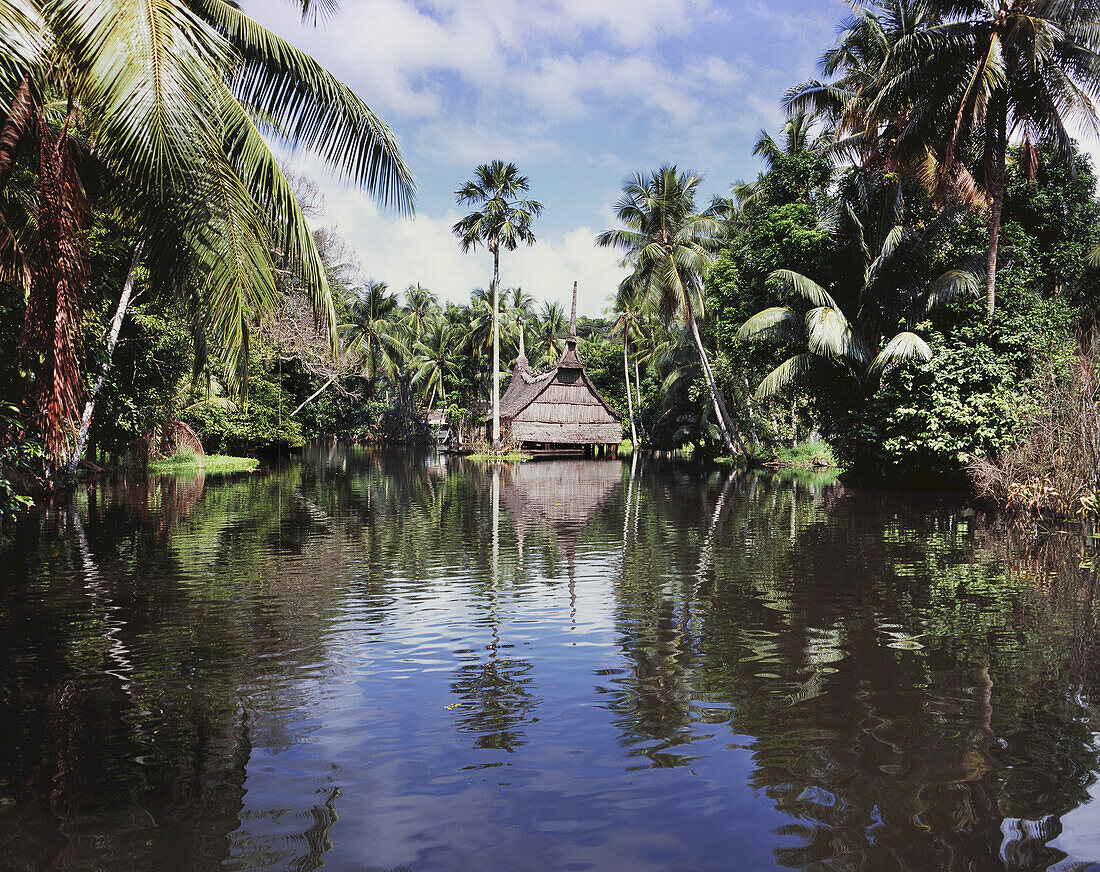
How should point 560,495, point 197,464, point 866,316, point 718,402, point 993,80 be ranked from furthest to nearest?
point 718,402 → point 197,464 → point 866,316 → point 560,495 → point 993,80

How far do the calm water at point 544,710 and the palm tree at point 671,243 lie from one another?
25169 mm

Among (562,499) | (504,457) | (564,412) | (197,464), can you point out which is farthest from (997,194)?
(564,412)

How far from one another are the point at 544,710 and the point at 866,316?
22.6 metres

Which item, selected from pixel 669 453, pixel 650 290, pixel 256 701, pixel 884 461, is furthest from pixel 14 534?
pixel 669 453

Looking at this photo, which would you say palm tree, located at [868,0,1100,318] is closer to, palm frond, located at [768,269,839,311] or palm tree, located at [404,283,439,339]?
palm frond, located at [768,269,839,311]

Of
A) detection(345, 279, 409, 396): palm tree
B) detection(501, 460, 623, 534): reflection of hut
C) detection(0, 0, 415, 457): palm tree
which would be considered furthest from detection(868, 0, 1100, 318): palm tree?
detection(345, 279, 409, 396): palm tree

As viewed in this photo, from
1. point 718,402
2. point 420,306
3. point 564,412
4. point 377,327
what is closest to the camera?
point 718,402

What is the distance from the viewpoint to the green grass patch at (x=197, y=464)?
89.3ft

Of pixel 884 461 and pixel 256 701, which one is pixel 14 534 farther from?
pixel 884 461

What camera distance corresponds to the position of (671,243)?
36.7 m

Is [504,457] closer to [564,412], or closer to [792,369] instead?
[564,412]

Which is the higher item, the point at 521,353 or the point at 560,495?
the point at 521,353

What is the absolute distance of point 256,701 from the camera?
18.1ft

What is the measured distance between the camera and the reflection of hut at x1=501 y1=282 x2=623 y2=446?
4488 centimetres
